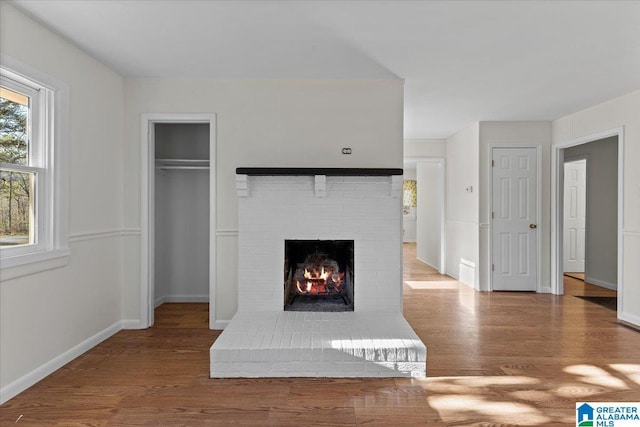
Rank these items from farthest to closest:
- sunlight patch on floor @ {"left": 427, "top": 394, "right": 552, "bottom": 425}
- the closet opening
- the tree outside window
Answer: the closet opening
the tree outside window
sunlight patch on floor @ {"left": 427, "top": 394, "right": 552, "bottom": 425}

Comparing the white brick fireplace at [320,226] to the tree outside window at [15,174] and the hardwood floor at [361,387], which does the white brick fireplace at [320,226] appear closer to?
the hardwood floor at [361,387]

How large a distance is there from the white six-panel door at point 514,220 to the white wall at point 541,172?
0.28ft

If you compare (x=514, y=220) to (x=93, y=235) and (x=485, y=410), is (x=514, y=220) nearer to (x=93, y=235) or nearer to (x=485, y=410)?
(x=485, y=410)

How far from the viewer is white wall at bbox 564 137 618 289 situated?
6121 mm

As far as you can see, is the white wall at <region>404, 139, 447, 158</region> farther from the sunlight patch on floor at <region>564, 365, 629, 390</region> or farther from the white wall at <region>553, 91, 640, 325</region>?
the sunlight patch on floor at <region>564, 365, 629, 390</region>

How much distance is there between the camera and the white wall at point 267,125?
13.1 feet

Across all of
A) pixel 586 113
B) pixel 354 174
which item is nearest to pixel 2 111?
A: pixel 354 174

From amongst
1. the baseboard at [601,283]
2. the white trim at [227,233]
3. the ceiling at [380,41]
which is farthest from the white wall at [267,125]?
the baseboard at [601,283]

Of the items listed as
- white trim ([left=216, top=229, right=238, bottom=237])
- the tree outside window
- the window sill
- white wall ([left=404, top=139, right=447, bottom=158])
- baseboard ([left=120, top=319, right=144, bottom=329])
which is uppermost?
white wall ([left=404, top=139, right=447, bottom=158])

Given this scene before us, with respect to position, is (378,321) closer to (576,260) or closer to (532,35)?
(532,35)

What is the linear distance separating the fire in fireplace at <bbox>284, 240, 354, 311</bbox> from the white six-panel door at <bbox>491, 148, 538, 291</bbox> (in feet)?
9.11

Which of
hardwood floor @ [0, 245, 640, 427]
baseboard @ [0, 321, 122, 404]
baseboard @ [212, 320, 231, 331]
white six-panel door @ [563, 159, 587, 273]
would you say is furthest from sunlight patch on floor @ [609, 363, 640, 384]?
white six-panel door @ [563, 159, 587, 273]

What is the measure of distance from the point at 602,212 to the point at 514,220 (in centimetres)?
163

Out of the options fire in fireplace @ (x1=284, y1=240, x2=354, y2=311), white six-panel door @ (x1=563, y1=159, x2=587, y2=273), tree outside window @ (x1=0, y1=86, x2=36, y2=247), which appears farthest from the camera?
white six-panel door @ (x1=563, y1=159, x2=587, y2=273)
